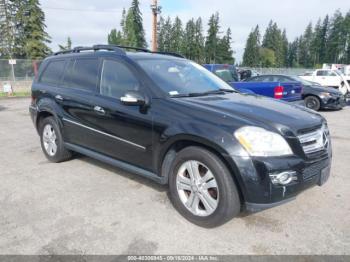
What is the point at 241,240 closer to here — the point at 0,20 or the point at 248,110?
the point at 248,110

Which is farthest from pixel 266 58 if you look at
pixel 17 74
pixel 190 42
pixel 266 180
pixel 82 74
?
pixel 266 180

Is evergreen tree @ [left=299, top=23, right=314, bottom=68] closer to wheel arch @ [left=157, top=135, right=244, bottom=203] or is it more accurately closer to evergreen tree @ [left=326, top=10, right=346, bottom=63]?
evergreen tree @ [left=326, top=10, right=346, bottom=63]

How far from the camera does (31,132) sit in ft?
25.5

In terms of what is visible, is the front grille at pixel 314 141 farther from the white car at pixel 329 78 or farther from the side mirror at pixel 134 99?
the white car at pixel 329 78

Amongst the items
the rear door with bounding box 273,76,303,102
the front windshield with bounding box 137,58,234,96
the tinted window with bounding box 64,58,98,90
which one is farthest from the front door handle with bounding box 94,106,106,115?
the rear door with bounding box 273,76,303,102

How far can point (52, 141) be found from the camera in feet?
16.9

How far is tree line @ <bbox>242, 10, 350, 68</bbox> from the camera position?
88.4m

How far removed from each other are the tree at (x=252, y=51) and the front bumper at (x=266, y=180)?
95.3 metres

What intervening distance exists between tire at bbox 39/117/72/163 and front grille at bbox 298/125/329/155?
143 inches

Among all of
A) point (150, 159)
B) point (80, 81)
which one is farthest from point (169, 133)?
point (80, 81)

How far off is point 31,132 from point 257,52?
94.2 metres

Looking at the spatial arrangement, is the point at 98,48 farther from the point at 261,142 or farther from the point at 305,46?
the point at 305,46

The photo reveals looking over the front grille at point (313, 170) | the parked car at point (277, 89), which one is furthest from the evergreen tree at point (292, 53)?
the front grille at point (313, 170)

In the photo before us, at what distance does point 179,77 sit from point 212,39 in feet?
271
